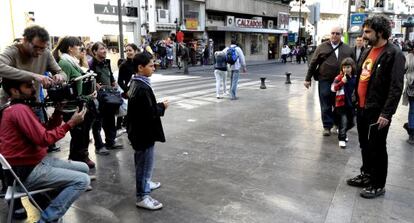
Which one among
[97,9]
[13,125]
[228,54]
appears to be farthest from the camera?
[97,9]

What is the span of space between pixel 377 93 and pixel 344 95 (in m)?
2.37

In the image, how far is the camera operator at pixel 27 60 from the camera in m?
3.57

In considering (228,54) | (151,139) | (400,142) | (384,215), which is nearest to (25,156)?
(151,139)

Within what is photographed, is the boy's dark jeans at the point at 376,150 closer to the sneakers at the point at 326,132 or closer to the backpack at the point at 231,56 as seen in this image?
the sneakers at the point at 326,132

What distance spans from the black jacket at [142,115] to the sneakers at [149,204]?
21.0 inches

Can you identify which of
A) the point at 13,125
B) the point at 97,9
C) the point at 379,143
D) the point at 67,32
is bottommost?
the point at 379,143

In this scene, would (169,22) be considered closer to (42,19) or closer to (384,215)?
(42,19)

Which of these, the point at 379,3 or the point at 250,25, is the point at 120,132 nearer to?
the point at 250,25

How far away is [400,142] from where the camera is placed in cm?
649

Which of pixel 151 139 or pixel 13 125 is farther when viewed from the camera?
pixel 151 139

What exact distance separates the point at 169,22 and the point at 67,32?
7.98m

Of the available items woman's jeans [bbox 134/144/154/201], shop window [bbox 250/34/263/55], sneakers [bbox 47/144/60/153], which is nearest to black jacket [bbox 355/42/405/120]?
woman's jeans [bbox 134/144/154/201]

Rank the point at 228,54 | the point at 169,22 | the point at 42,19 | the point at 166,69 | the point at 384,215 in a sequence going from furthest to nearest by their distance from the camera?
the point at 169,22 < the point at 166,69 < the point at 42,19 < the point at 228,54 < the point at 384,215

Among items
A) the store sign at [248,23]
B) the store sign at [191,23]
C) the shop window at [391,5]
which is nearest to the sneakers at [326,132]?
the store sign at [191,23]
